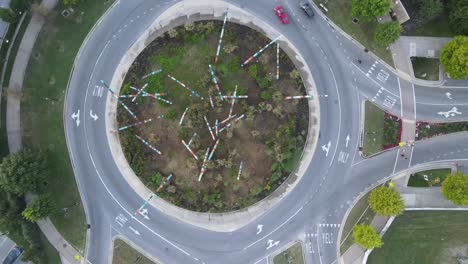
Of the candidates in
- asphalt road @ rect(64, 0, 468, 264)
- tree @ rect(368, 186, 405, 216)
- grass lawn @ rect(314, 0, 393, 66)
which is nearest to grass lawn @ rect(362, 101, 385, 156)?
asphalt road @ rect(64, 0, 468, 264)

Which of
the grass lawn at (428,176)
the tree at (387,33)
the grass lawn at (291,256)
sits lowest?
the grass lawn at (291,256)

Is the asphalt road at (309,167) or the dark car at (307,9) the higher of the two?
the dark car at (307,9)

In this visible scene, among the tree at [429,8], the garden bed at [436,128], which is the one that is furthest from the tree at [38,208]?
the tree at [429,8]

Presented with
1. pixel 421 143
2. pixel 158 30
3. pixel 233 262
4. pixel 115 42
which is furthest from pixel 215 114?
pixel 421 143

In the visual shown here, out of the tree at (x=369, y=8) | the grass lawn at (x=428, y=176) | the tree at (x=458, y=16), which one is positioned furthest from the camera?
the grass lawn at (x=428, y=176)

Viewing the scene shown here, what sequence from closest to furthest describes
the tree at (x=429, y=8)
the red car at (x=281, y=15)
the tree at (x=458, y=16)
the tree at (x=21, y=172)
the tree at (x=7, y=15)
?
the tree at (x=21, y=172) → the tree at (x=458, y=16) → the tree at (x=429, y=8) → the tree at (x=7, y=15) → the red car at (x=281, y=15)

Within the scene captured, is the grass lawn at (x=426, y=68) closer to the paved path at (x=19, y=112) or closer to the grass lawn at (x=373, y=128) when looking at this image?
the grass lawn at (x=373, y=128)

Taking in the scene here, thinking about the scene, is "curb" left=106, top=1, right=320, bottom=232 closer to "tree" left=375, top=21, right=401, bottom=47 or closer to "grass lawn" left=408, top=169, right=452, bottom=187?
"tree" left=375, top=21, right=401, bottom=47
